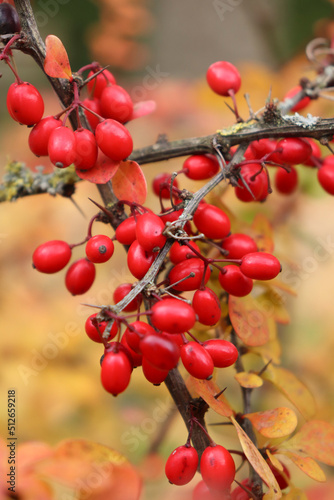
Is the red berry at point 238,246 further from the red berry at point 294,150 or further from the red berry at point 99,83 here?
the red berry at point 99,83

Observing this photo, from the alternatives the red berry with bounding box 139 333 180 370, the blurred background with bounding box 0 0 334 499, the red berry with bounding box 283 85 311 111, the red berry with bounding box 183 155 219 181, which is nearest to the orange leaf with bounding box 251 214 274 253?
the blurred background with bounding box 0 0 334 499

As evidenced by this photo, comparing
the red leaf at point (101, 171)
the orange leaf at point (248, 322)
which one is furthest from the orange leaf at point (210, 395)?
the red leaf at point (101, 171)

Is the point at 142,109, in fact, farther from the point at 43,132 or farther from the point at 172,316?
the point at 172,316

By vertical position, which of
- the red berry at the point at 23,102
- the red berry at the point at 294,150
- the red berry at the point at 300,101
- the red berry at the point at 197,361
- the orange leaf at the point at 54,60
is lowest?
the red berry at the point at 197,361

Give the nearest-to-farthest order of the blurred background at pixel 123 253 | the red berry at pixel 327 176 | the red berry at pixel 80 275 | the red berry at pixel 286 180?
1. the red berry at pixel 80 275
2. the red berry at pixel 327 176
3. the red berry at pixel 286 180
4. the blurred background at pixel 123 253

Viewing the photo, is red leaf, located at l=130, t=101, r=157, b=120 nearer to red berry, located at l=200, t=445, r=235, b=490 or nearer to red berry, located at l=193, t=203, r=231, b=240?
red berry, located at l=193, t=203, r=231, b=240

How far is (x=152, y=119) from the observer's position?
2.45 metres

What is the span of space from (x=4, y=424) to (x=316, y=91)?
4.82 feet

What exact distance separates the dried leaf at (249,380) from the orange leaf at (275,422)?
0.17 feet

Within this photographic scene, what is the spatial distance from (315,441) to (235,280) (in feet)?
1.18

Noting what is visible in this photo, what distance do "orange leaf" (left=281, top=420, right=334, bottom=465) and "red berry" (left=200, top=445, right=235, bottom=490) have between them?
0.19m

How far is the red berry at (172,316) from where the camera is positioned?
1.91 feet

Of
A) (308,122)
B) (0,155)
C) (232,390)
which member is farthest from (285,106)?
(0,155)

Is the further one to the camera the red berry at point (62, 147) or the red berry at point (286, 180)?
the red berry at point (286, 180)
